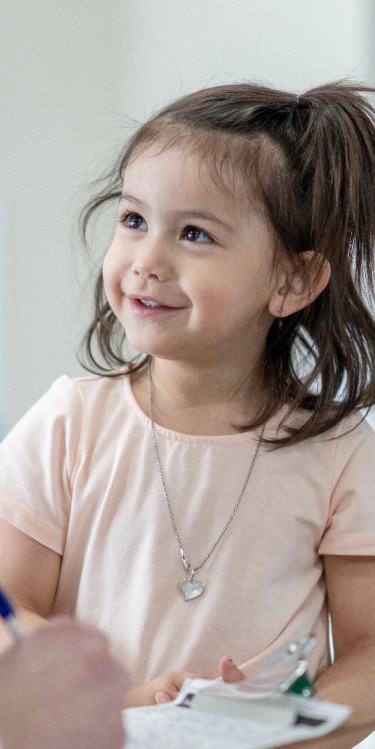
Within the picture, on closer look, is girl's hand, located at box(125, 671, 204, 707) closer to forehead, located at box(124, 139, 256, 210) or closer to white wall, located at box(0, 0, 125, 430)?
forehead, located at box(124, 139, 256, 210)

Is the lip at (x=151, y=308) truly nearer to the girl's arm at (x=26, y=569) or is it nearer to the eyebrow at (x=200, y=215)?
the eyebrow at (x=200, y=215)

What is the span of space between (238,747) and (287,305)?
0.51 metres

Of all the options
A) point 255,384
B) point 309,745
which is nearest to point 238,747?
point 309,745

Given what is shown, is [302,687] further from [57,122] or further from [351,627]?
[57,122]

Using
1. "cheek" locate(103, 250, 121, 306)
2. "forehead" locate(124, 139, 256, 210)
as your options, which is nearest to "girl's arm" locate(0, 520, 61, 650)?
"cheek" locate(103, 250, 121, 306)

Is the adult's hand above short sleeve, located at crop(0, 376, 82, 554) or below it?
above

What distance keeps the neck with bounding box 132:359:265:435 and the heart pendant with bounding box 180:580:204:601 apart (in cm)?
14

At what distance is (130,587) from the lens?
0.92 m

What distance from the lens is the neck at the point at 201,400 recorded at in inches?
38.4

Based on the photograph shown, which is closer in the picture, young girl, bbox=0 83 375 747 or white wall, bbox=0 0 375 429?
young girl, bbox=0 83 375 747

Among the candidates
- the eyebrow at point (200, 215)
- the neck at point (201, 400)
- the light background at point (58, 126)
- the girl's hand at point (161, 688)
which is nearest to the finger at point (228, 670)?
the girl's hand at point (161, 688)

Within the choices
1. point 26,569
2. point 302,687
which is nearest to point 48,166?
point 26,569

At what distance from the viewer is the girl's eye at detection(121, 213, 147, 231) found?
92 cm

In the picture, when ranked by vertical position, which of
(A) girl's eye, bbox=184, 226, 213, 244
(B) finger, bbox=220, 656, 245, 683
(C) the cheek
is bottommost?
(B) finger, bbox=220, 656, 245, 683
